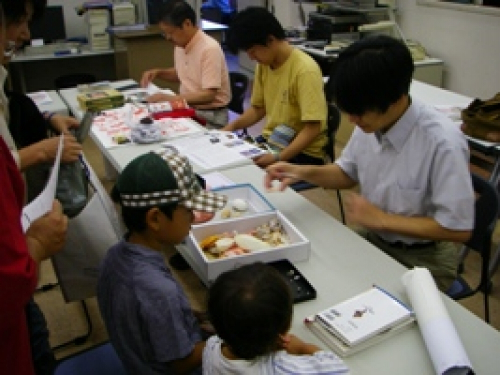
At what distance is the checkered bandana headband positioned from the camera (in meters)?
1.13

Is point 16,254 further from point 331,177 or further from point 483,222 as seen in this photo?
point 483,222

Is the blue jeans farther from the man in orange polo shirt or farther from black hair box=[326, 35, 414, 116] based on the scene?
the man in orange polo shirt

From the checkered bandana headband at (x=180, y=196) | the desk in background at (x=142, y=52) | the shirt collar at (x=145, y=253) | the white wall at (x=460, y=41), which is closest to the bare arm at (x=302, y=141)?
the checkered bandana headband at (x=180, y=196)

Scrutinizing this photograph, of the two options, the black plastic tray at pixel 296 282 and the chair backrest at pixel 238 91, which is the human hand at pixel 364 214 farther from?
the chair backrest at pixel 238 91

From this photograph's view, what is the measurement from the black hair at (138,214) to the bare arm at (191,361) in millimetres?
314

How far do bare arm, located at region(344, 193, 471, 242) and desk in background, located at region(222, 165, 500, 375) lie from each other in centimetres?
10

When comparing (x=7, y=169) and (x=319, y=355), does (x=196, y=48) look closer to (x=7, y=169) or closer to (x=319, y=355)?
(x=7, y=169)

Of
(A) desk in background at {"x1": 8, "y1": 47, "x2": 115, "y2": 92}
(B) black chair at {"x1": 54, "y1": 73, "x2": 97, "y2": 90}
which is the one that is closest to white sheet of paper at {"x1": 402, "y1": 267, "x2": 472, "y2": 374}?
(B) black chair at {"x1": 54, "y1": 73, "x2": 97, "y2": 90}

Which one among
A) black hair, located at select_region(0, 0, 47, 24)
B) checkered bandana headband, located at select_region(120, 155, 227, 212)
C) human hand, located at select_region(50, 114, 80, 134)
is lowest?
human hand, located at select_region(50, 114, 80, 134)

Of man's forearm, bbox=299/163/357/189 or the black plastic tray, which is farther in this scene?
man's forearm, bbox=299/163/357/189

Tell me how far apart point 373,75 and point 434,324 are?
0.67m

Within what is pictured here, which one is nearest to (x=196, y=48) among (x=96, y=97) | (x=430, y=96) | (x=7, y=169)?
(x=96, y=97)

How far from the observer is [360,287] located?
131 centimetres

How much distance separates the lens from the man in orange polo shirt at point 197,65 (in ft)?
9.80
